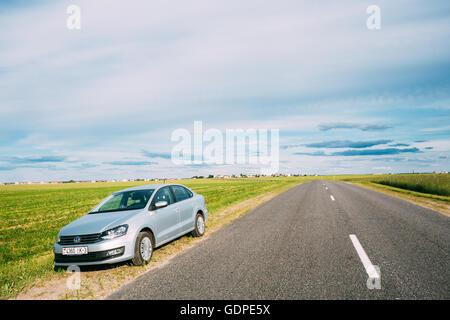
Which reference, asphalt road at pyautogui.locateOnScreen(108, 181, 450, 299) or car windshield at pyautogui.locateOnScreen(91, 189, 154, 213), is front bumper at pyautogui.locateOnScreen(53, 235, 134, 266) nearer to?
asphalt road at pyautogui.locateOnScreen(108, 181, 450, 299)

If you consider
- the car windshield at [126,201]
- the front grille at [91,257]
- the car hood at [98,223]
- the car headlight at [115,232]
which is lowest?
the front grille at [91,257]

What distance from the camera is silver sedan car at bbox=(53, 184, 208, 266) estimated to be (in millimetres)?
5336

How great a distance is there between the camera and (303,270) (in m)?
4.86

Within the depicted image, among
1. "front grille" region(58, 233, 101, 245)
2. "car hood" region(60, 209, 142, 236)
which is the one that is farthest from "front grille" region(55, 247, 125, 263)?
"car hood" region(60, 209, 142, 236)

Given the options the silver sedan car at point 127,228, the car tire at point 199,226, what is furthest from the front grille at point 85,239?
the car tire at point 199,226

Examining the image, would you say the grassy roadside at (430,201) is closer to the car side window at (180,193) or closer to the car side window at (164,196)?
the car side window at (180,193)

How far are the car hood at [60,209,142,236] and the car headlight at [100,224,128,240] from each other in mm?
74

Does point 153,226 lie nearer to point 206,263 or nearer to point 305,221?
point 206,263

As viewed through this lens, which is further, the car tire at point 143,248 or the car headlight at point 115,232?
the car tire at point 143,248

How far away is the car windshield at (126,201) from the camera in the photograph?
665cm
